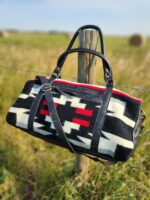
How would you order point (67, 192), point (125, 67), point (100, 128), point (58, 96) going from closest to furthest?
point (100, 128), point (58, 96), point (67, 192), point (125, 67)

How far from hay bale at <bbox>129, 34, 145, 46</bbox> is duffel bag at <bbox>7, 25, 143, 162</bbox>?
22819 mm

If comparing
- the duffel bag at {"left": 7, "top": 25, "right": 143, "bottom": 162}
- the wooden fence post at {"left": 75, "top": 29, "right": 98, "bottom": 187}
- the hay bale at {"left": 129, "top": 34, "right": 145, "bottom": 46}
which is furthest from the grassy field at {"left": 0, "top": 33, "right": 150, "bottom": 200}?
the hay bale at {"left": 129, "top": 34, "right": 145, "bottom": 46}

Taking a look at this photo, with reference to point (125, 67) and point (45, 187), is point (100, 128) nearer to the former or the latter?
point (45, 187)

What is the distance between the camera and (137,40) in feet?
80.3

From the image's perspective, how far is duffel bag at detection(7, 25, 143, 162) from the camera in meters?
1.81

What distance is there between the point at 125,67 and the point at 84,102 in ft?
11.2

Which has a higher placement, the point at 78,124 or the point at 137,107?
the point at 137,107

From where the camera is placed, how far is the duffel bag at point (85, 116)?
71.3 inches

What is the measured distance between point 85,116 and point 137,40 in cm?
2363

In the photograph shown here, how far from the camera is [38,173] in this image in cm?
289

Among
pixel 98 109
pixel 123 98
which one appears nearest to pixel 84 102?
pixel 98 109

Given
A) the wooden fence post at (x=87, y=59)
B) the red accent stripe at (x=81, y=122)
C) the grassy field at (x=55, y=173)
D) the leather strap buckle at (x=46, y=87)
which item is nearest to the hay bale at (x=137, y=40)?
the grassy field at (x=55, y=173)

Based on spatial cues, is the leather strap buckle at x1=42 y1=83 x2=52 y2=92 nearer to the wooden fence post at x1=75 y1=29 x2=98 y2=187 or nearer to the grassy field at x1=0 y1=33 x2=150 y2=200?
the wooden fence post at x1=75 y1=29 x2=98 y2=187

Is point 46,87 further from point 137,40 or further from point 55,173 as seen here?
point 137,40
